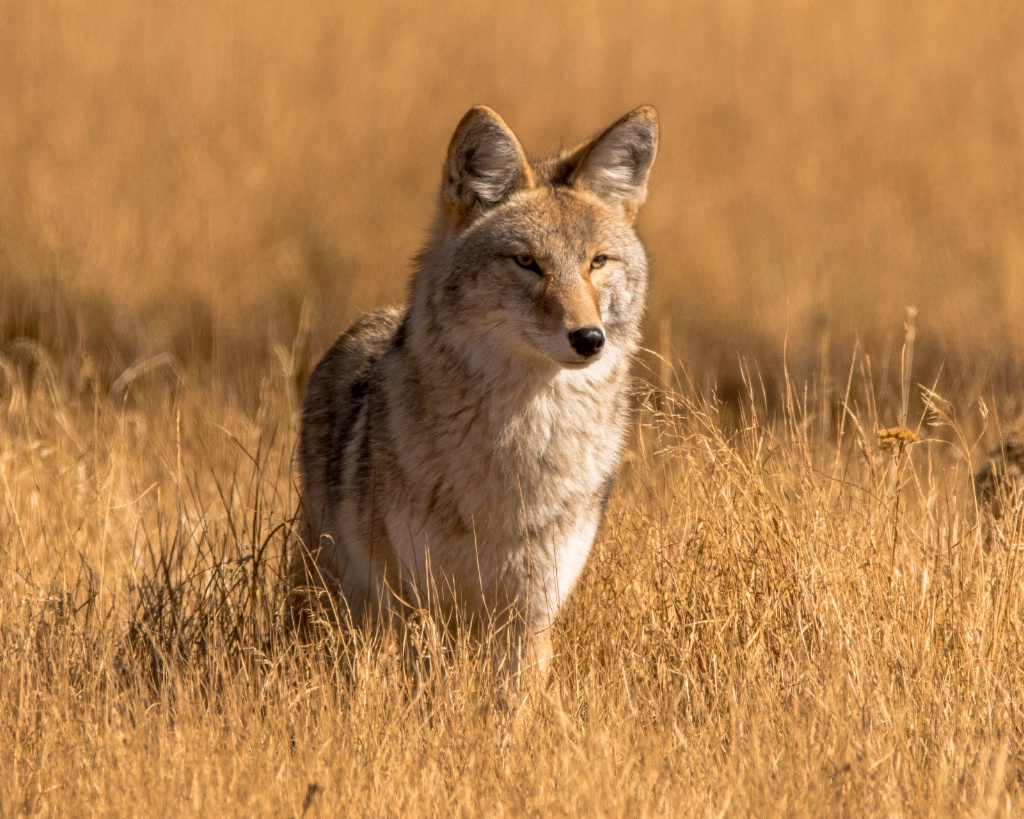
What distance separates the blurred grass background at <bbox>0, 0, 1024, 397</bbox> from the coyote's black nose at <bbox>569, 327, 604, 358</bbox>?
5.75 metres

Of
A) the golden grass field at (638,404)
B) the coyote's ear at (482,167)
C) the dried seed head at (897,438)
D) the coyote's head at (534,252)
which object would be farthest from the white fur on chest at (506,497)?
the dried seed head at (897,438)

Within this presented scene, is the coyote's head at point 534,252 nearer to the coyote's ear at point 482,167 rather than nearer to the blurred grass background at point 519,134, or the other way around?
the coyote's ear at point 482,167

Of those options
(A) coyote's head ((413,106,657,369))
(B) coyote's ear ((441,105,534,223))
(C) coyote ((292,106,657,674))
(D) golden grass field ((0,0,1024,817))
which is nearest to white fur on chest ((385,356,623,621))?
(C) coyote ((292,106,657,674))

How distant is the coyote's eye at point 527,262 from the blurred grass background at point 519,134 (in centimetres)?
539

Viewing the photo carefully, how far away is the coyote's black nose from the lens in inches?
166

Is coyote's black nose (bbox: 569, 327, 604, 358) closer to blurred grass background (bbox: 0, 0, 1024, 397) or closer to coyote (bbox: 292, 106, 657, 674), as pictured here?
coyote (bbox: 292, 106, 657, 674)

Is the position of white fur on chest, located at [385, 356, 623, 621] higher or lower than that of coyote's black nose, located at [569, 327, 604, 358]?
lower

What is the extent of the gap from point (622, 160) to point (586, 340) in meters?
1.05

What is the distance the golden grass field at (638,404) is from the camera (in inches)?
148

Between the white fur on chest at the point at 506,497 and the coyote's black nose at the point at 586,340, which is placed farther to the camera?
the white fur on chest at the point at 506,497

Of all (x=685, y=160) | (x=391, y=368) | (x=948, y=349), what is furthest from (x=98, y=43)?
(x=391, y=368)

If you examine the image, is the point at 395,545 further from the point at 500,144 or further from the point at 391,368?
the point at 500,144

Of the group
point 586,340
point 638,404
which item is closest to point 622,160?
point 586,340

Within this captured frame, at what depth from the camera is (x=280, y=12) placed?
14758 mm
